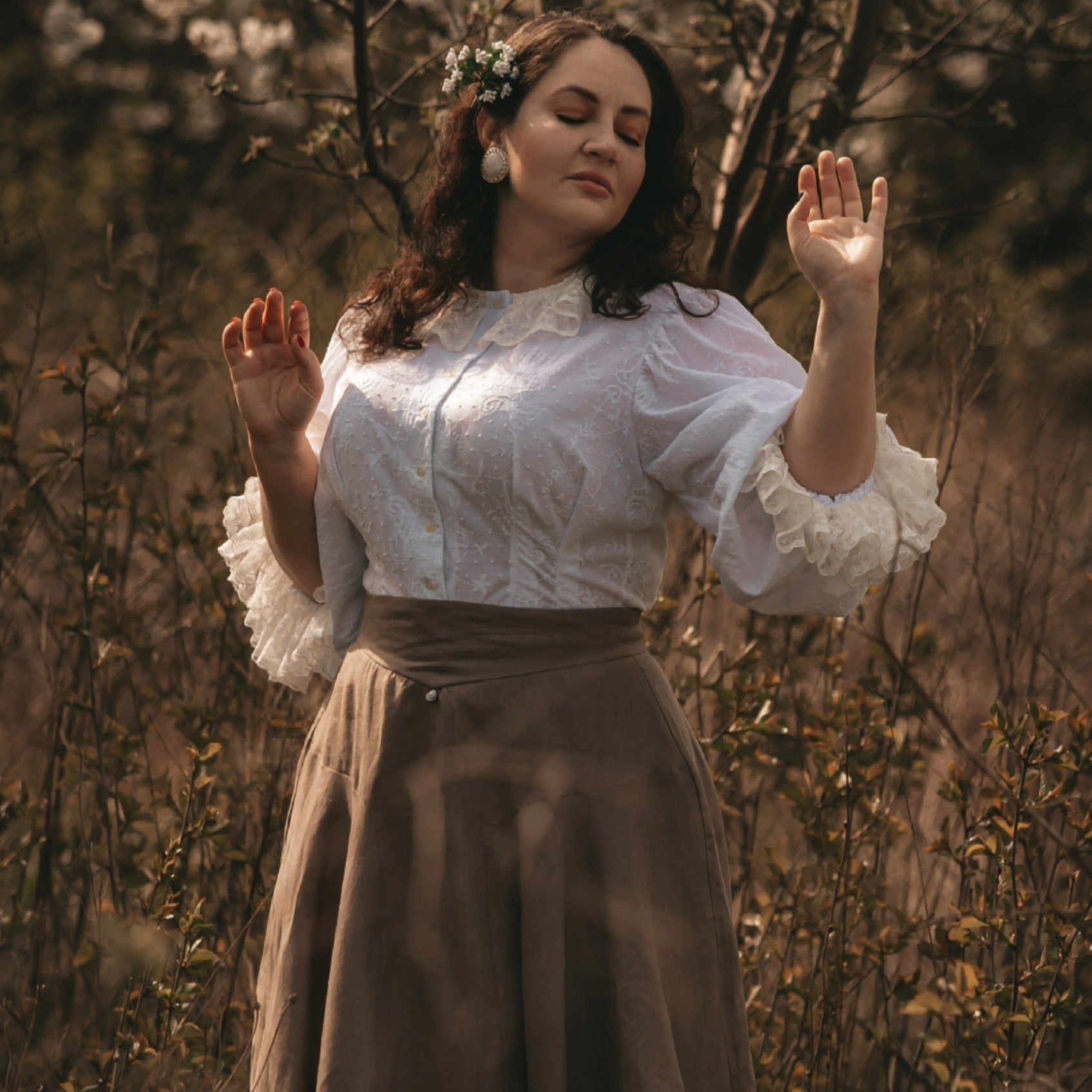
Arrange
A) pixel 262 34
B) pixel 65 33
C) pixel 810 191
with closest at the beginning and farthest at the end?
pixel 810 191, pixel 262 34, pixel 65 33

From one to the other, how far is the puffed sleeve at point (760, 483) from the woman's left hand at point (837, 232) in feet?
0.53

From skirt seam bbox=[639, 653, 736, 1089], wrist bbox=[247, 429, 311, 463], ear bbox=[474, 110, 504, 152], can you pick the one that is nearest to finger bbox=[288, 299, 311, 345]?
wrist bbox=[247, 429, 311, 463]

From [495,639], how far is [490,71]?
2.64 ft

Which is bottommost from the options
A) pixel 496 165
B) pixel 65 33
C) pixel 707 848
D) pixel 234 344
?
pixel 65 33

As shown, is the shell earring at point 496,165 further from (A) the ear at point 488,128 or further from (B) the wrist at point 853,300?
(B) the wrist at point 853,300

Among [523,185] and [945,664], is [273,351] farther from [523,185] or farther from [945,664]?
[945,664]

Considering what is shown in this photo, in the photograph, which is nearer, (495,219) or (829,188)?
(829,188)

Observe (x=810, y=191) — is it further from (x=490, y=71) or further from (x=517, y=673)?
(x=517, y=673)

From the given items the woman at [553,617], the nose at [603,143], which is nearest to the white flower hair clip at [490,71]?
the woman at [553,617]

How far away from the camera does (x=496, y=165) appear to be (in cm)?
200

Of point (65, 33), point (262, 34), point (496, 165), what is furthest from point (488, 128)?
point (65, 33)

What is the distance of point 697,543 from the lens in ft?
9.54

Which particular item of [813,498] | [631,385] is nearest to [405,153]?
[631,385]

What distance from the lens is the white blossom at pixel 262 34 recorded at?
319 centimetres
